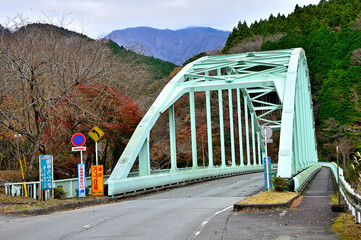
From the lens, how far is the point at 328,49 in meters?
58.7

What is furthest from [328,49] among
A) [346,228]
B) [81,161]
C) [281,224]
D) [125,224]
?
[125,224]

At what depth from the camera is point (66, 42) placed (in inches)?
898

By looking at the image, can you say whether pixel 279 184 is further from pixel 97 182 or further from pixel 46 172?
pixel 46 172

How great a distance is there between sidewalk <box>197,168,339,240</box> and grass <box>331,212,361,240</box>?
129 mm

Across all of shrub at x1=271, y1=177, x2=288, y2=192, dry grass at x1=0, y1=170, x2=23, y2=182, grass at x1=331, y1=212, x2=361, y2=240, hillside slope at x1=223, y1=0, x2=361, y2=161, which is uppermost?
hillside slope at x1=223, y1=0, x2=361, y2=161

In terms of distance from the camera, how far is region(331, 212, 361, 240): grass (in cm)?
665

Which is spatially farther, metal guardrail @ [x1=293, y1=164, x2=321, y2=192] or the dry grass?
the dry grass

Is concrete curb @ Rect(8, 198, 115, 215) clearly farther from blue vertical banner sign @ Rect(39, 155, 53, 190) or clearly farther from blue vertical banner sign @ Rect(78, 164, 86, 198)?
blue vertical banner sign @ Rect(39, 155, 53, 190)

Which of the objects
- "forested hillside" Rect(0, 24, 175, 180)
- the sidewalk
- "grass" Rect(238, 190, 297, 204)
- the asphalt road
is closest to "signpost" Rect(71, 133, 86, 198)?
"forested hillside" Rect(0, 24, 175, 180)

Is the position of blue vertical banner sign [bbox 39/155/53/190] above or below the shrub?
above

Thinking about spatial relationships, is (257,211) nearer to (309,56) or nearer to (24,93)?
(24,93)

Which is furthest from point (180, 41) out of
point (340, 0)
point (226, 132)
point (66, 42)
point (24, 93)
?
point (24, 93)

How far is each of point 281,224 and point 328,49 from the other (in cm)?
5546

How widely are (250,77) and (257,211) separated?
13279 mm
